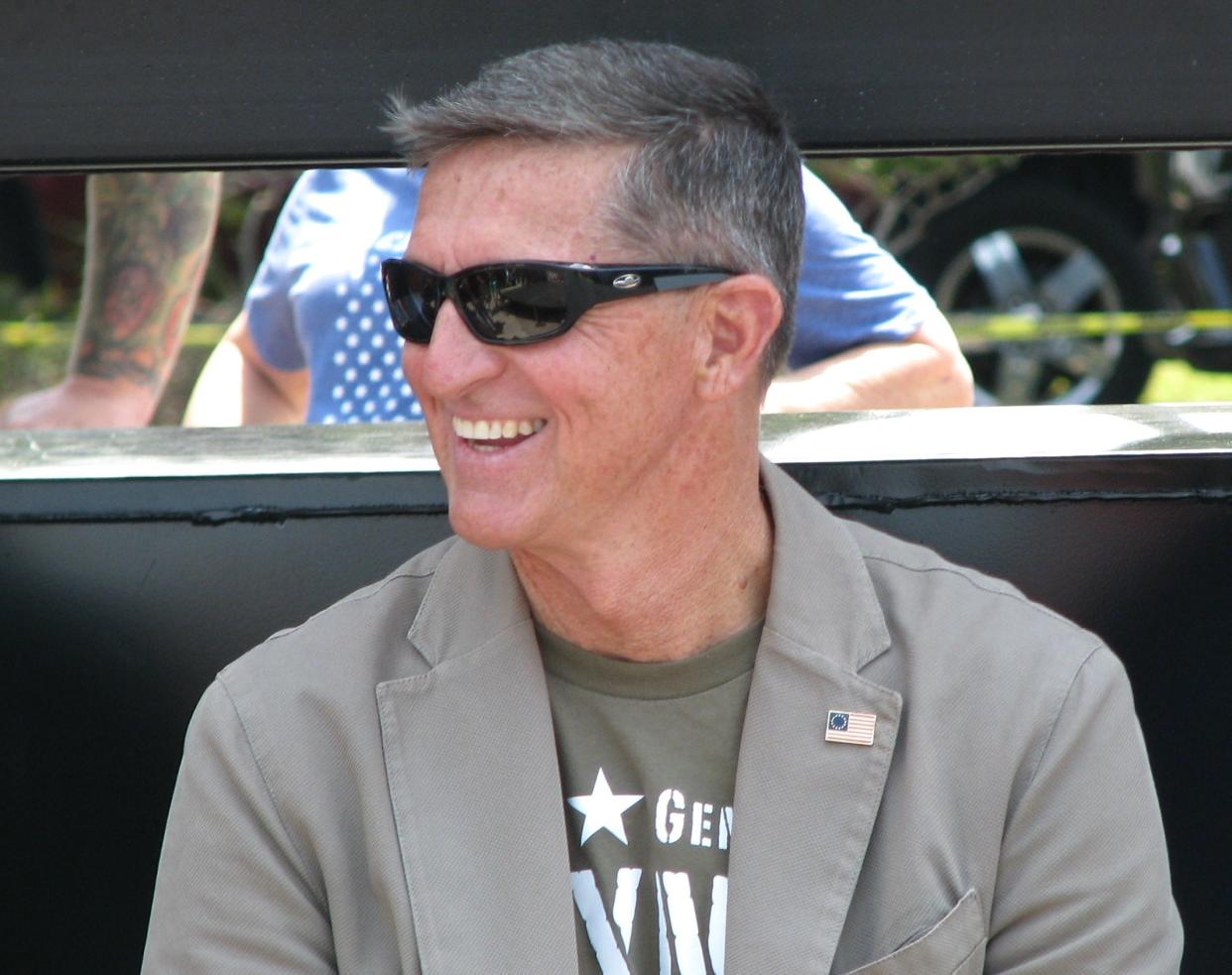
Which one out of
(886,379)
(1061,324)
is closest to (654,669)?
(886,379)

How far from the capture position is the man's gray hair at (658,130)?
1.69 meters

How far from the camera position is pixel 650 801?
175 cm

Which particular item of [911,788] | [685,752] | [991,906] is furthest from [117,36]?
[991,906]

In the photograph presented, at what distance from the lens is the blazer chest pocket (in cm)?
167

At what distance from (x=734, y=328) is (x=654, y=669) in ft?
1.23

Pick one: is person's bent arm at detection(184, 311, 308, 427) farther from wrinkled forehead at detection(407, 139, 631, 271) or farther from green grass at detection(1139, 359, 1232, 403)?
green grass at detection(1139, 359, 1232, 403)

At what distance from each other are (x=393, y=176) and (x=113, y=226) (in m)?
0.62

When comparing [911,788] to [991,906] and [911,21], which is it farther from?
[911,21]

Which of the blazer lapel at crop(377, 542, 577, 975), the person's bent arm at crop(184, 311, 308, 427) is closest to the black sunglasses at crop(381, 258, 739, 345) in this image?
the blazer lapel at crop(377, 542, 577, 975)

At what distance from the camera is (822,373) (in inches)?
107

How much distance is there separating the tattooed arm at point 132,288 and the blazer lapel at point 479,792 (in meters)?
1.58

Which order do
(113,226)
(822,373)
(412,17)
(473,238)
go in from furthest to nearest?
1. (113,226)
2. (822,373)
3. (412,17)
4. (473,238)

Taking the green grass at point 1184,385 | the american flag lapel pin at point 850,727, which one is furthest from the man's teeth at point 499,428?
the green grass at point 1184,385

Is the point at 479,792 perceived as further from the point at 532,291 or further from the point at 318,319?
the point at 318,319
